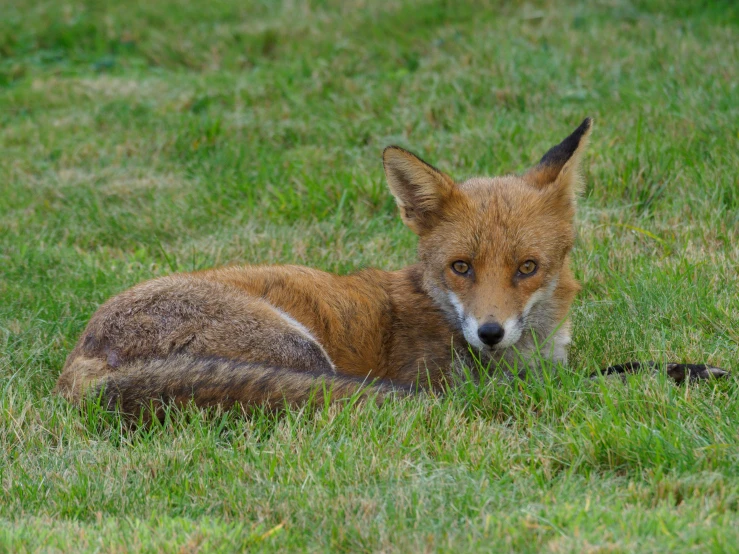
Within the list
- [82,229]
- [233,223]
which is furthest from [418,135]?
[82,229]

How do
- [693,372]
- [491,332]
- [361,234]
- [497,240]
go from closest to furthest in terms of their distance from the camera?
[491,332] < [693,372] < [497,240] < [361,234]

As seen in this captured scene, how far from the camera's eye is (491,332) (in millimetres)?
4215

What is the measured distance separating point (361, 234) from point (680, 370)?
315cm

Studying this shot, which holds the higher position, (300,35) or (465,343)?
(300,35)

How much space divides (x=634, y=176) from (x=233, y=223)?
3204mm

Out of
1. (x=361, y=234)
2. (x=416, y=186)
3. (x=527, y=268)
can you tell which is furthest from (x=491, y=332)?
(x=361, y=234)

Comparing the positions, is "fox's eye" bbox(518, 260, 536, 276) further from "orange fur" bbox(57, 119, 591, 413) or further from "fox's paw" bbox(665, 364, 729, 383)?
"fox's paw" bbox(665, 364, 729, 383)

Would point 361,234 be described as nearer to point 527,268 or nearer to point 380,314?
point 380,314

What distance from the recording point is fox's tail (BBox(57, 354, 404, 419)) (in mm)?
4082

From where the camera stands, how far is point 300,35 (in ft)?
Result: 36.5

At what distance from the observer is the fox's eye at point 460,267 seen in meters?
4.60

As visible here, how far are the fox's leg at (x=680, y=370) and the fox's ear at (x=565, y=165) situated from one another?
3.61 ft

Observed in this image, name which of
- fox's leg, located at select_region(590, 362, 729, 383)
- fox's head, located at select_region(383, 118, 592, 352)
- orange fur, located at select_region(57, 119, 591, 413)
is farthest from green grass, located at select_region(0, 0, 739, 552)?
fox's head, located at select_region(383, 118, 592, 352)

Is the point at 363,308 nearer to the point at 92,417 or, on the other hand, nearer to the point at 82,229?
the point at 92,417
